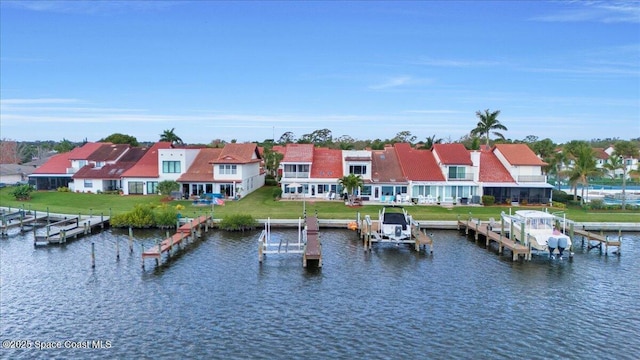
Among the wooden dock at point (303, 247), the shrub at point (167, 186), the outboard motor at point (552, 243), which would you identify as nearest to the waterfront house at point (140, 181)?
the shrub at point (167, 186)

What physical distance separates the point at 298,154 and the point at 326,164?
3.81m

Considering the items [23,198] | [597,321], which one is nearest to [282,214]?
[597,321]

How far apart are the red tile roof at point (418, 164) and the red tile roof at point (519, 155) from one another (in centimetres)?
859

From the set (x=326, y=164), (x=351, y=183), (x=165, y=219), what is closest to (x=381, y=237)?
(x=351, y=183)

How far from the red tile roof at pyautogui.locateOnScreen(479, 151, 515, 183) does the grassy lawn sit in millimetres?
4457

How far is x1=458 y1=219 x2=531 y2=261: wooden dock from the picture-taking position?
110 feet

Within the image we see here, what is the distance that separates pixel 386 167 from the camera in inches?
2304

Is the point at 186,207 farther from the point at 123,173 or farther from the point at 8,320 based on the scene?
the point at 8,320

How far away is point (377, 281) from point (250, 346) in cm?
1074

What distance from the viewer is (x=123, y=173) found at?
61.4 metres

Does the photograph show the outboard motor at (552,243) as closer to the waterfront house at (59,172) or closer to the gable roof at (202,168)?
the gable roof at (202,168)

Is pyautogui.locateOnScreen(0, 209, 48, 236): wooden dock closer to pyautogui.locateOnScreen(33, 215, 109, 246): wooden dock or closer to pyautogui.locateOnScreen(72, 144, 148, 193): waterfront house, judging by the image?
pyautogui.locateOnScreen(33, 215, 109, 246): wooden dock

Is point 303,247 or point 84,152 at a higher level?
point 84,152

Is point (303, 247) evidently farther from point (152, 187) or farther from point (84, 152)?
point (84, 152)
